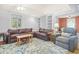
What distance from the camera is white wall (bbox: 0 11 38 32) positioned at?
2570 mm

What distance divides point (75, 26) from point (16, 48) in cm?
149

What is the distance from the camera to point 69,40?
2625mm

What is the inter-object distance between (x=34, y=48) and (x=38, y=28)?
1.62 feet

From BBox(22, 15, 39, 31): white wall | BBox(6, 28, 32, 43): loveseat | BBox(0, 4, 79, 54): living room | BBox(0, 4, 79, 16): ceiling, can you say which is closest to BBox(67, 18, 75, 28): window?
BBox(0, 4, 79, 54): living room

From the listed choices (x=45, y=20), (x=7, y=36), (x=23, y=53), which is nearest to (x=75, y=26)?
(x=45, y=20)

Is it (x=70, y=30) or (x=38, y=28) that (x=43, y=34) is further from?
(x=70, y=30)

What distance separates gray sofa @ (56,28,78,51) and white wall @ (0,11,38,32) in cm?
70

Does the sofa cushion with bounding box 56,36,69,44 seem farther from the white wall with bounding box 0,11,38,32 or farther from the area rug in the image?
the white wall with bounding box 0,11,38,32

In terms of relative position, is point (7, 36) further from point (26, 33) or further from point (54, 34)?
point (54, 34)

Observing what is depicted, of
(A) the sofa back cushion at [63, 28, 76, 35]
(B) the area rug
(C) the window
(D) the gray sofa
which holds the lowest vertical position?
(B) the area rug

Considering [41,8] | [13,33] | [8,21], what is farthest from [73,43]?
[8,21]

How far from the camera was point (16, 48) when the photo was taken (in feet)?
8.59

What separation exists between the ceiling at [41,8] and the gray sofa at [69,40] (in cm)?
49

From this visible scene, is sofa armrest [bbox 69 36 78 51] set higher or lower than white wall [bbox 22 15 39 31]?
lower
